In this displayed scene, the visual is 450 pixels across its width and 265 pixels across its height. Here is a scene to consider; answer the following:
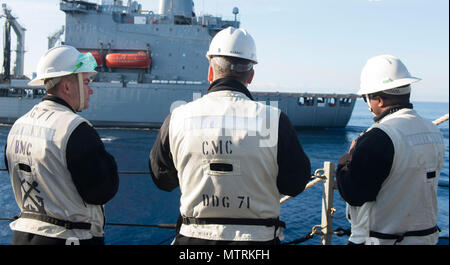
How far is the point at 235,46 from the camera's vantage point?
193 centimetres

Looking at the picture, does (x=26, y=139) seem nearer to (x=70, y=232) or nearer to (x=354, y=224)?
(x=70, y=232)

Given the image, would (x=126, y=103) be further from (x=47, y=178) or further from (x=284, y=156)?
(x=284, y=156)

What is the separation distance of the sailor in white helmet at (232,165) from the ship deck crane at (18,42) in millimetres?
36346

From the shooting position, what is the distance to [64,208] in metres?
1.96

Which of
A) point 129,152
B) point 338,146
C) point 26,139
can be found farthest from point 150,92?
point 26,139

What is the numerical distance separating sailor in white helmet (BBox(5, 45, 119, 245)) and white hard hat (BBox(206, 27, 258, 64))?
3.02 ft

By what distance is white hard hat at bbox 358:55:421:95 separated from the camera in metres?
2.21

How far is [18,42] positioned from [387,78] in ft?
124

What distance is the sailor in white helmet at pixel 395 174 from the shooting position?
2.01 m

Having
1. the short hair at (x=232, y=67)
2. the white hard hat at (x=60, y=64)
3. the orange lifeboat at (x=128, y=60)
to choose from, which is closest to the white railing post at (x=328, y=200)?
the short hair at (x=232, y=67)

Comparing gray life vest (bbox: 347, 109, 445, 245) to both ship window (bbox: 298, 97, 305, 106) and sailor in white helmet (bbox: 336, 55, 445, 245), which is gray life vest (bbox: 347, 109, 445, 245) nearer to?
sailor in white helmet (bbox: 336, 55, 445, 245)

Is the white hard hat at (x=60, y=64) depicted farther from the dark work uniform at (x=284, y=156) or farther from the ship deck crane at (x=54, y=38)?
the ship deck crane at (x=54, y=38)

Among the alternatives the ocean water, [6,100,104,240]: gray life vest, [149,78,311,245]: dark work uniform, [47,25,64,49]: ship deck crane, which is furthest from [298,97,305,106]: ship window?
[6,100,104,240]: gray life vest
